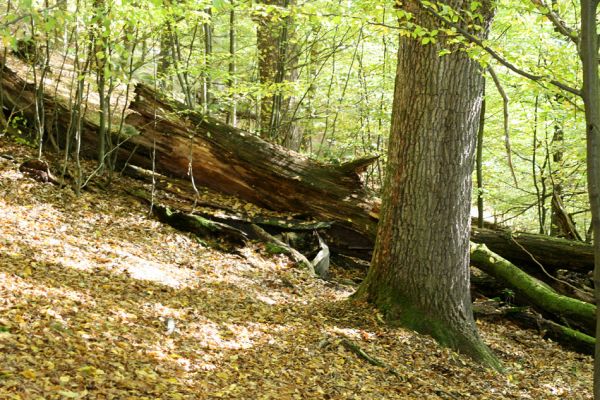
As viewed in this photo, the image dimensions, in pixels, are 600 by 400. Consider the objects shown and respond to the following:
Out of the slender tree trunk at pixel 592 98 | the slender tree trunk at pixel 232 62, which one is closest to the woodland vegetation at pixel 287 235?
the slender tree trunk at pixel 592 98

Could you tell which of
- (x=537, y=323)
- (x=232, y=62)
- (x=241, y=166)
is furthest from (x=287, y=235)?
(x=232, y=62)

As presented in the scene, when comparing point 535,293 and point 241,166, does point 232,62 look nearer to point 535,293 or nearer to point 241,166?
point 241,166

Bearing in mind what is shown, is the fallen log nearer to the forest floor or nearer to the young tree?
the forest floor

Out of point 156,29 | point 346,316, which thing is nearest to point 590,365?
point 346,316

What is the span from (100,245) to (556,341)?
6.64 metres

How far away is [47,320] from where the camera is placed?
4.25 metres

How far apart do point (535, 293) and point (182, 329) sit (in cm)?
567

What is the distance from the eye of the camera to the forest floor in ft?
12.9

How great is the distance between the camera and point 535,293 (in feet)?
26.6

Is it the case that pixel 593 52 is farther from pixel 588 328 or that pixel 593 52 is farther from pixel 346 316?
pixel 588 328

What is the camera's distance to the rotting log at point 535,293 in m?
7.95

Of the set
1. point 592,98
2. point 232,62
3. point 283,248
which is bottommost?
point 283,248

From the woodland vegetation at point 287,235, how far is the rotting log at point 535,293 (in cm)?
3

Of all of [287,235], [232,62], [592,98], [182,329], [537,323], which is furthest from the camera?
[232,62]
